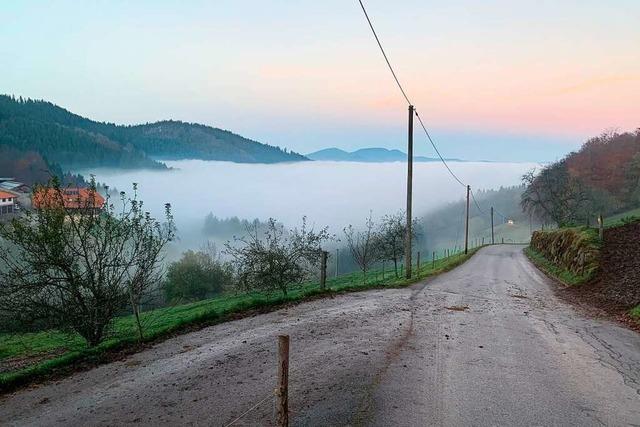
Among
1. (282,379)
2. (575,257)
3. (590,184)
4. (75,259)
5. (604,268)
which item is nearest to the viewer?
(282,379)

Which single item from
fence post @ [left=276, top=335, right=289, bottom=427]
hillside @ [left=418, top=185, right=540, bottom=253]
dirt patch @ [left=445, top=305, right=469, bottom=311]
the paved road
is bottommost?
hillside @ [left=418, top=185, right=540, bottom=253]

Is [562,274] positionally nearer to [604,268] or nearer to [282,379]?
[604,268]

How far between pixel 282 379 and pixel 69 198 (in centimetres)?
905

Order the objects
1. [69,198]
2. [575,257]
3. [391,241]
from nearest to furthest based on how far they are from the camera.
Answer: [69,198] → [575,257] → [391,241]

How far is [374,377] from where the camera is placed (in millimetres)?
6660

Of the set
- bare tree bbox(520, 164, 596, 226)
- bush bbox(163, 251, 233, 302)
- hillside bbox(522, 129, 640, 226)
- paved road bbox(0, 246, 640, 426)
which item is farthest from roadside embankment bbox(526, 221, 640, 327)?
bush bbox(163, 251, 233, 302)

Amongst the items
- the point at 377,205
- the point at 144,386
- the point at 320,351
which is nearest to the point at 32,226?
the point at 144,386

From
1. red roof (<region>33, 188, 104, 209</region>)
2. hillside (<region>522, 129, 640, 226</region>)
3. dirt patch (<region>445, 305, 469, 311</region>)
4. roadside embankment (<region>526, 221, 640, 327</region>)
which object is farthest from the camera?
hillside (<region>522, 129, 640, 226</region>)

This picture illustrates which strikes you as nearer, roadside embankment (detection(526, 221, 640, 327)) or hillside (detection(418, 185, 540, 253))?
roadside embankment (detection(526, 221, 640, 327))

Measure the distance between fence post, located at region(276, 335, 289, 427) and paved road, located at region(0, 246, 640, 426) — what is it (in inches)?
42.9

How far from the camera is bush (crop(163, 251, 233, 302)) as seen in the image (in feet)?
177

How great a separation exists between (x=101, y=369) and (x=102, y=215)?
4.69 meters

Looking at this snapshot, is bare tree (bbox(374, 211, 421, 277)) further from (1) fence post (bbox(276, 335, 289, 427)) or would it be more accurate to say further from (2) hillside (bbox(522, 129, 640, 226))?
(1) fence post (bbox(276, 335, 289, 427))

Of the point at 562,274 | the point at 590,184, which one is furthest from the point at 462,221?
the point at 562,274
